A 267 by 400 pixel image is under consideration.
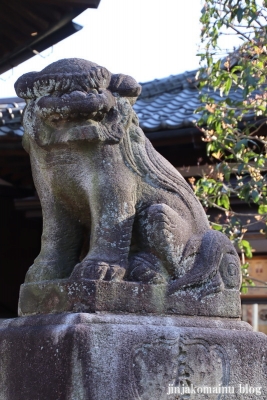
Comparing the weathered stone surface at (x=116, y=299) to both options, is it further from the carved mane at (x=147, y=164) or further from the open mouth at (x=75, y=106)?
the open mouth at (x=75, y=106)

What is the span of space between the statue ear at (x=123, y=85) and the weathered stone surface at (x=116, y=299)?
865mm

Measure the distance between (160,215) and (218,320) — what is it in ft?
1.83

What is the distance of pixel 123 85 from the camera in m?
3.13

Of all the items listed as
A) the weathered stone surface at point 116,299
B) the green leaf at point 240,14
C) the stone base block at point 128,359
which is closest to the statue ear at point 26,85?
the weathered stone surface at point 116,299

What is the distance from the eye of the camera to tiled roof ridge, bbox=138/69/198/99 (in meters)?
9.59

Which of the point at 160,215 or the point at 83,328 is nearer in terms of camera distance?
the point at 83,328

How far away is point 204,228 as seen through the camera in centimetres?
337

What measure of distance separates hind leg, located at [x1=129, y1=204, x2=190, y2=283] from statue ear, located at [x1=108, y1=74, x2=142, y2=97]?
20.5 inches

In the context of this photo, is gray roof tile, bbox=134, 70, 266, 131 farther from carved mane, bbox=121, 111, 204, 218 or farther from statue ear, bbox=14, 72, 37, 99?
statue ear, bbox=14, 72, 37, 99

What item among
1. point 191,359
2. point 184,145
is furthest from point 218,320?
point 184,145

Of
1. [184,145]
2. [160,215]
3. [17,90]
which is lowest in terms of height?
[160,215]

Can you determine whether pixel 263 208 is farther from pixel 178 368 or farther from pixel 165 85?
pixel 165 85

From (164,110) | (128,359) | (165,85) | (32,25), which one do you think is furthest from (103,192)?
(165,85)

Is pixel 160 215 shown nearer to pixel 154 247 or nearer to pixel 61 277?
pixel 154 247
